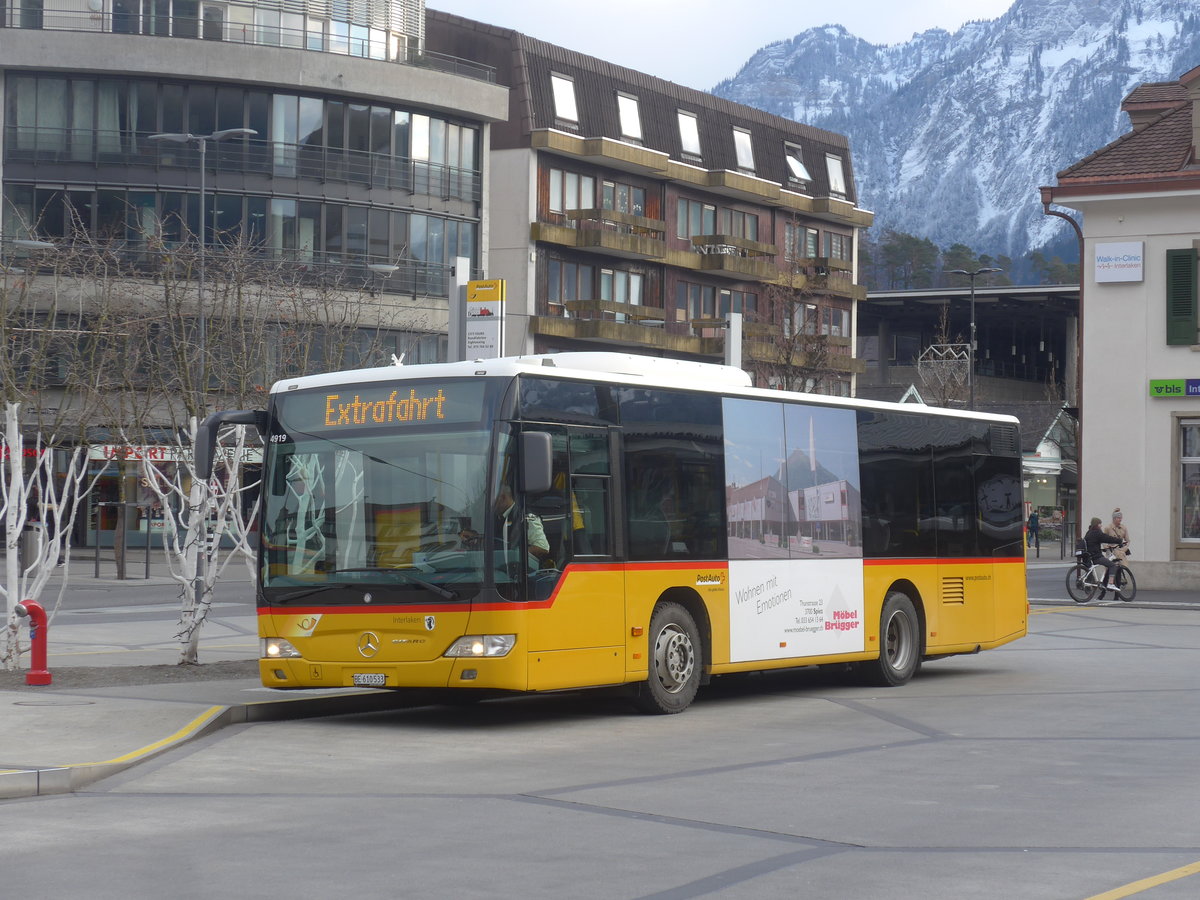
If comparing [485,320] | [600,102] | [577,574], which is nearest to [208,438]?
[577,574]

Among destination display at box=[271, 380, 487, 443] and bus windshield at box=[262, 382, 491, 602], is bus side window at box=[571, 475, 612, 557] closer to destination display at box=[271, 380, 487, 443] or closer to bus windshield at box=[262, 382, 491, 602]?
bus windshield at box=[262, 382, 491, 602]

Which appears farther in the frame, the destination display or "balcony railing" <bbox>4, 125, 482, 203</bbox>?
"balcony railing" <bbox>4, 125, 482, 203</bbox>

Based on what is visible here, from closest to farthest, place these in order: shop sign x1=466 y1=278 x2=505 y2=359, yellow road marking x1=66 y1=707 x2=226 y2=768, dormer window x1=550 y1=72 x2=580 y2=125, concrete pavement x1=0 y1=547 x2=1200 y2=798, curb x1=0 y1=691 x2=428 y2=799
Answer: curb x1=0 y1=691 x2=428 y2=799 → concrete pavement x1=0 y1=547 x2=1200 y2=798 → yellow road marking x1=66 y1=707 x2=226 y2=768 → shop sign x1=466 y1=278 x2=505 y2=359 → dormer window x1=550 y1=72 x2=580 y2=125

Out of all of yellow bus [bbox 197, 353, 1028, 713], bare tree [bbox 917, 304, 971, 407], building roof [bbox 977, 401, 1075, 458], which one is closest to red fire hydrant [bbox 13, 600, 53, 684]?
yellow bus [bbox 197, 353, 1028, 713]

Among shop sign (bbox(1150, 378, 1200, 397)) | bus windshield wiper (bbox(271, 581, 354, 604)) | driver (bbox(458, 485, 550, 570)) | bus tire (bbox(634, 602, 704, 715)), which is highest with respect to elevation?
shop sign (bbox(1150, 378, 1200, 397))

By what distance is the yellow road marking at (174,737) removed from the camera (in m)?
11.2

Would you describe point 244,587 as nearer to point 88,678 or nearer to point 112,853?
point 88,678

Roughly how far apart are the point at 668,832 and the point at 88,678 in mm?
9395

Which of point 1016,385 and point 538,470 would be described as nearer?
point 538,470

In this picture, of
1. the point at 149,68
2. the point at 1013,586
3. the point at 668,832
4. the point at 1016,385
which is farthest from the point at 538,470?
the point at 1016,385

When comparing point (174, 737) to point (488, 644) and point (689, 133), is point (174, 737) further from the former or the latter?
point (689, 133)

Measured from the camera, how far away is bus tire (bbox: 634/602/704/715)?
15.0 m

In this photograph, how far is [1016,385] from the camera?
111 m

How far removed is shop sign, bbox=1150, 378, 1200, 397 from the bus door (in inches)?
1045
